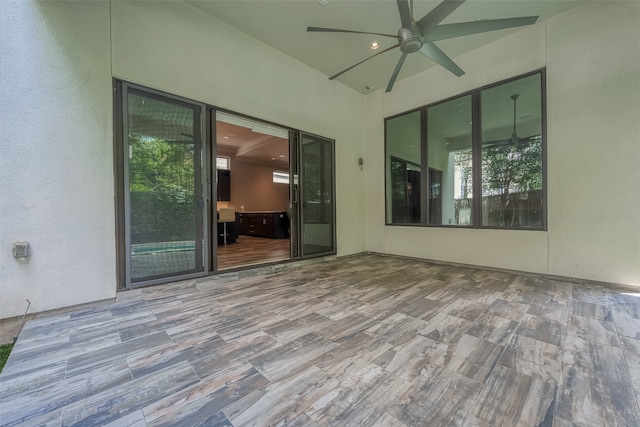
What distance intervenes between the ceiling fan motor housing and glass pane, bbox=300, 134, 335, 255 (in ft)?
7.51

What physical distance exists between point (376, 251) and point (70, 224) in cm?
519

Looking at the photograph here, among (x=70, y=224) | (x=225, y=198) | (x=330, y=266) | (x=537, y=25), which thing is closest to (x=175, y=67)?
(x=70, y=224)

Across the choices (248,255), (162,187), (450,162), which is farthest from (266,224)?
(450,162)

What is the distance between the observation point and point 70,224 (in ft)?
8.11

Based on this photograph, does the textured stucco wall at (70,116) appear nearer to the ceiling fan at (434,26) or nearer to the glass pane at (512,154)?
the ceiling fan at (434,26)

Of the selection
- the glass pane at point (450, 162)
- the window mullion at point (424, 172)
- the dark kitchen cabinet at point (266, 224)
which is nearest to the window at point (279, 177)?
the dark kitchen cabinet at point (266, 224)

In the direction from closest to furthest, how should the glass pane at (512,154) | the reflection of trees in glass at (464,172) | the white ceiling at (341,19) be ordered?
the white ceiling at (341,19), the glass pane at (512,154), the reflection of trees in glass at (464,172)

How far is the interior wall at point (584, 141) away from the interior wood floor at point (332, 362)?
0.73m

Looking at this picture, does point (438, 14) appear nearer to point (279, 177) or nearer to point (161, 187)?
point (161, 187)

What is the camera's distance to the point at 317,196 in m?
4.90

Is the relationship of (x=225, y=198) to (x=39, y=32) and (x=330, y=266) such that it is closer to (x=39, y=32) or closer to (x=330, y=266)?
(x=330, y=266)

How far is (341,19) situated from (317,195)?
2.87 metres

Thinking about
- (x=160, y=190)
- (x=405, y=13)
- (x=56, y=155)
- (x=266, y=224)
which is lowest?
(x=266, y=224)

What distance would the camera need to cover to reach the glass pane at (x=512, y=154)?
3773 mm
